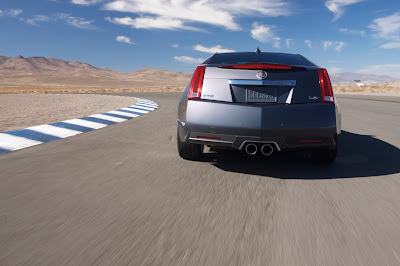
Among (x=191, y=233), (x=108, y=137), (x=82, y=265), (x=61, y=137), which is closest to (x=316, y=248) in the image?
(x=191, y=233)

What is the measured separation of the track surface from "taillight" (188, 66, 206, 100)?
3.16 feet

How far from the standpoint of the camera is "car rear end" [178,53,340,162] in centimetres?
406

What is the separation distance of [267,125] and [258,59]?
1.07 m

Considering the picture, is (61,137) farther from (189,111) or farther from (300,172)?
(300,172)

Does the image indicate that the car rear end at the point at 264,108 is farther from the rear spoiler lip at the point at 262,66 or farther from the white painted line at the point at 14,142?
the white painted line at the point at 14,142

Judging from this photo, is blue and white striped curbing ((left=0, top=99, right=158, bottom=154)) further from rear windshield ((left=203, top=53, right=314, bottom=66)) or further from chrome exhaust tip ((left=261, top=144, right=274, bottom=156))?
chrome exhaust tip ((left=261, top=144, right=274, bottom=156))

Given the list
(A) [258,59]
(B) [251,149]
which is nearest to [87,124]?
(A) [258,59]

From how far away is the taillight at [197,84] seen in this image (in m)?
4.32

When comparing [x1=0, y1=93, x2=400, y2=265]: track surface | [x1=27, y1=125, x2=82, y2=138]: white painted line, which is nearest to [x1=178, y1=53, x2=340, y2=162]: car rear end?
[x1=0, y1=93, x2=400, y2=265]: track surface

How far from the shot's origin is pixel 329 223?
2.90 m

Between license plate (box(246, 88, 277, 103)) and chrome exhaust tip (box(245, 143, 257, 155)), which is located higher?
license plate (box(246, 88, 277, 103))

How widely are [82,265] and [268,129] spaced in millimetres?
2521

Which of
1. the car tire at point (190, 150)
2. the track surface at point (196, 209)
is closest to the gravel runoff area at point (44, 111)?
the track surface at point (196, 209)

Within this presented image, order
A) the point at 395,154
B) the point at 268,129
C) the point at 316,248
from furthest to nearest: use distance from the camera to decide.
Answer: the point at 395,154, the point at 268,129, the point at 316,248
